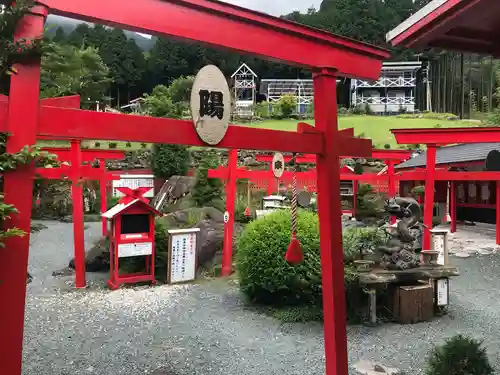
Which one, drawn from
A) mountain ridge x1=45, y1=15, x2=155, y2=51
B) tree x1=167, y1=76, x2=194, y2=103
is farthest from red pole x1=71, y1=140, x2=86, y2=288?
tree x1=167, y1=76, x2=194, y2=103

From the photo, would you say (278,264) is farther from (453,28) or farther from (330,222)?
(453,28)

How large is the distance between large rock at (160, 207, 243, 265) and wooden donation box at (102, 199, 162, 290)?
1.58 m

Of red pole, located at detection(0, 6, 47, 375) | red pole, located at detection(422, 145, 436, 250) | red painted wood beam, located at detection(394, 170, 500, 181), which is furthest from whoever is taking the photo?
red painted wood beam, located at detection(394, 170, 500, 181)

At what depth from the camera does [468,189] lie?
16.4 meters

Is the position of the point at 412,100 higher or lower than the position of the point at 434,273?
higher

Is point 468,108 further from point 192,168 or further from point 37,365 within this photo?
point 37,365

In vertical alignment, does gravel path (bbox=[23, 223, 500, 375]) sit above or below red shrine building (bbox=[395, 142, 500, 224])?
below

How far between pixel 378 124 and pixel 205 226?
28.5 metres

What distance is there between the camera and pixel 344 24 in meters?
54.1

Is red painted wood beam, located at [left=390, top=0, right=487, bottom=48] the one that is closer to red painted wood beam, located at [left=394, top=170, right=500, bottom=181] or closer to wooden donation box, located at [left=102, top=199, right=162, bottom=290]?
wooden donation box, located at [left=102, top=199, right=162, bottom=290]

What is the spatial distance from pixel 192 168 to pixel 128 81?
29.1m

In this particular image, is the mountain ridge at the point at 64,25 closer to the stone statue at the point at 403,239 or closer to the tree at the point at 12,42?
the tree at the point at 12,42

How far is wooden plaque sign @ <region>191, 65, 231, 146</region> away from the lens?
2.88m

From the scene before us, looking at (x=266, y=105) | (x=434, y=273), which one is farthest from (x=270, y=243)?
(x=266, y=105)
